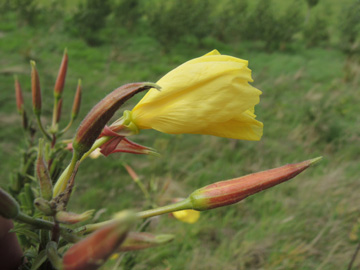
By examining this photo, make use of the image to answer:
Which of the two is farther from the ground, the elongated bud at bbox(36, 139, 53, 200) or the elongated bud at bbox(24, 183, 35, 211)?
the elongated bud at bbox(36, 139, 53, 200)

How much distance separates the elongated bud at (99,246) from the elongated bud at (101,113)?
14 cm

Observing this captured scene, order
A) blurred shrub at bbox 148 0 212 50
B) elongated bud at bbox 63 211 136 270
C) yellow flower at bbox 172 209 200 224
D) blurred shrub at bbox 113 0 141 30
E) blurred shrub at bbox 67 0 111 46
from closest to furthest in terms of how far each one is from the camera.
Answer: elongated bud at bbox 63 211 136 270
yellow flower at bbox 172 209 200 224
blurred shrub at bbox 67 0 111 46
blurred shrub at bbox 148 0 212 50
blurred shrub at bbox 113 0 141 30

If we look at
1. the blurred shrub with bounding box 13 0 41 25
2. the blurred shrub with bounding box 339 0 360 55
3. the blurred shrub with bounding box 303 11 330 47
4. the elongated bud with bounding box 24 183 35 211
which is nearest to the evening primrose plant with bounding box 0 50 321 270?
the elongated bud with bounding box 24 183 35 211

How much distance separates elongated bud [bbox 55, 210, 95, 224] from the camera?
1.18ft

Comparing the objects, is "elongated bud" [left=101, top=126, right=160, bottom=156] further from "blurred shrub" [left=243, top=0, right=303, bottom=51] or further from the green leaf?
"blurred shrub" [left=243, top=0, right=303, bottom=51]

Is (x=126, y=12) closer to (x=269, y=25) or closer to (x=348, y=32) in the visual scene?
(x=269, y=25)

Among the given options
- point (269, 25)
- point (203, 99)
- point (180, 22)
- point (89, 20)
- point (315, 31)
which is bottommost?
point (315, 31)

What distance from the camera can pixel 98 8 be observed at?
5016mm

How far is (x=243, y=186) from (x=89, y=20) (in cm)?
501

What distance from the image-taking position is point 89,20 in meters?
4.91

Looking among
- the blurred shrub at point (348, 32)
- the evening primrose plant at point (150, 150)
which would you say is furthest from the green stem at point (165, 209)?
the blurred shrub at point (348, 32)

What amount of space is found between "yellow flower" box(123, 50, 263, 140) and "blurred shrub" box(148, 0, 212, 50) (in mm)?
4950

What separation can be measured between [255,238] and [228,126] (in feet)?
5.33

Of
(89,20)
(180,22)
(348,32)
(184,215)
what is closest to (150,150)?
(184,215)
